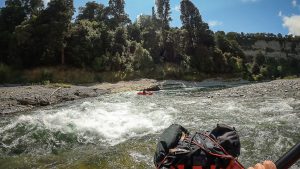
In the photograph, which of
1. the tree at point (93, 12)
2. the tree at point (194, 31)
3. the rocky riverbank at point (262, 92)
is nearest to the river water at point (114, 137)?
the rocky riverbank at point (262, 92)

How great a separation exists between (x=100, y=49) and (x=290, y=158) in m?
50.5

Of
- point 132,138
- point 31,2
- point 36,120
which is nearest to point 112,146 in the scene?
point 132,138

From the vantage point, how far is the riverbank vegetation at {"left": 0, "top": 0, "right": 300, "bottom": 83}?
151 ft

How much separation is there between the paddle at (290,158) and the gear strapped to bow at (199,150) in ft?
2.83

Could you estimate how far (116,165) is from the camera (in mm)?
8195

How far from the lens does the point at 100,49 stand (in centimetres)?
5138

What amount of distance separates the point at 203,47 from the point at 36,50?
32300 millimetres

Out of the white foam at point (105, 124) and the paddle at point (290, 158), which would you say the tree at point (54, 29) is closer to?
the white foam at point (105, 124)

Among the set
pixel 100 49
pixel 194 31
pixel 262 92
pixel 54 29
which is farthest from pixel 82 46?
pixel 262 92

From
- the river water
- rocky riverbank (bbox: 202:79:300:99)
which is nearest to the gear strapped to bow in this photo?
the river water

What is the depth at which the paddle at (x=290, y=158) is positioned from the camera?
80.7 inches

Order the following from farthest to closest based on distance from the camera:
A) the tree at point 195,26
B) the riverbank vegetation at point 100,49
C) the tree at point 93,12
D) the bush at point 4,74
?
the tree at point 93,12 < the tree at point 195,26 < the riverbank vegetation at point 100,49 < the bush at point 4,74

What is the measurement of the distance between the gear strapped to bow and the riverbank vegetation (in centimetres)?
4174

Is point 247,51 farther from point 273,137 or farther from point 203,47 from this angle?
point 273,137
